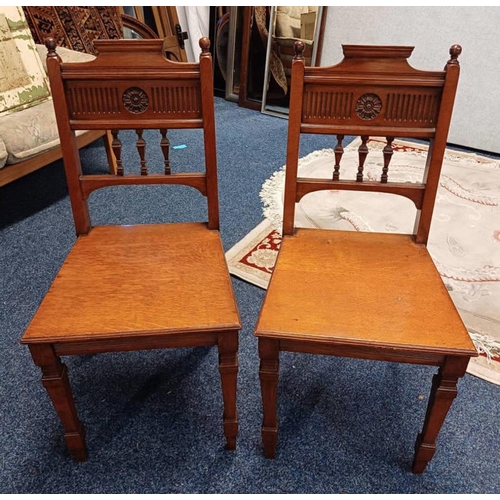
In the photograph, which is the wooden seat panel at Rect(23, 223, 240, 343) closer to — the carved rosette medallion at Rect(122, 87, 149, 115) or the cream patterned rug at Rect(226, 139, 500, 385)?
the carved rosette medallion at Rect(122, 87, 149, 115)

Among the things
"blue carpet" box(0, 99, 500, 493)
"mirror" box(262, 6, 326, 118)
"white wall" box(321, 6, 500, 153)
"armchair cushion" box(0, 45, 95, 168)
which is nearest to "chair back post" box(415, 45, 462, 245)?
"blue carpet" box(0, 99, 500, 493)

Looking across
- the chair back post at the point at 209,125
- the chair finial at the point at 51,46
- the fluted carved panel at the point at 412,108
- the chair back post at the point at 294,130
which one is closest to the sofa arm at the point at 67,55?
the chair finial at the point at 51,46

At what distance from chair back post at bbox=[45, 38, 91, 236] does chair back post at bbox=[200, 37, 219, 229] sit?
34 centimetres

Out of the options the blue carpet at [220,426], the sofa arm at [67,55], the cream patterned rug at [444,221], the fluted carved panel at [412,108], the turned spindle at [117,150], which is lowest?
the blue carpet at [220,426]

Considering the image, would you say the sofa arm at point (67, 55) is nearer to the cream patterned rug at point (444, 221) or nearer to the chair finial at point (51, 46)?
the cream patterned rug at point (444, 221)

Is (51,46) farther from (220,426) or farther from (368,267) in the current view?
(220,426)

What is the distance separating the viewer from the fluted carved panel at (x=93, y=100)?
1.14 m

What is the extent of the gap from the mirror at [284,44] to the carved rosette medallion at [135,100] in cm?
226

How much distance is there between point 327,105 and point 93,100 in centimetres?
59

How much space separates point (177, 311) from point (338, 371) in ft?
2.13

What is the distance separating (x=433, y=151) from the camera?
1137 millimetres

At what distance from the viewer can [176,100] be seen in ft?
3.84
